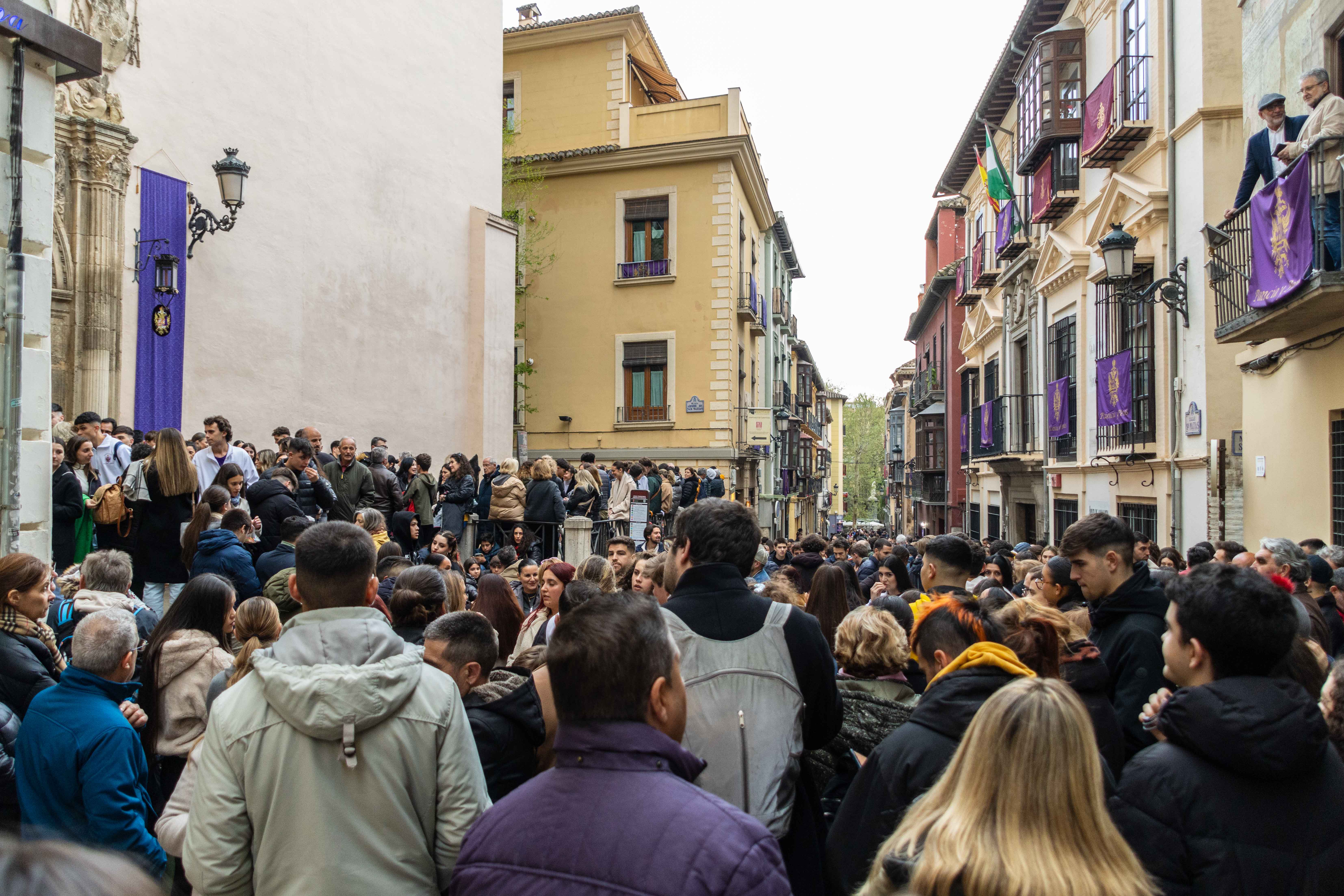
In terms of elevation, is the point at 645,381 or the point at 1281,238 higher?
the point at 645,381

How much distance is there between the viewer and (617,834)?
1.79 m

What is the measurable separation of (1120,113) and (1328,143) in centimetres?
727

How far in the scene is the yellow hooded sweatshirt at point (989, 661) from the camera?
272cm

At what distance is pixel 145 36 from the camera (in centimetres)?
1245

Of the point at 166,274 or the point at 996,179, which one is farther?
the point at 996,179

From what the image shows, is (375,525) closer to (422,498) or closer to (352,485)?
(352,485)

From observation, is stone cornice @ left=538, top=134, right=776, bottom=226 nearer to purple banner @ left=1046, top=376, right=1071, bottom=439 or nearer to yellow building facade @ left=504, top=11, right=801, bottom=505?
yellow building facade @ left=504, top=11, right=801, bottom=505

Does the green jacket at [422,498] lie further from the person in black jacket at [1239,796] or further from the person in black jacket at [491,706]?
the person in black jacket at [1239,796]

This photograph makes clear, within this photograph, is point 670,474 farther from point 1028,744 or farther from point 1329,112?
point 1028,744

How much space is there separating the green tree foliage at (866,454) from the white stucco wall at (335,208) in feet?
193

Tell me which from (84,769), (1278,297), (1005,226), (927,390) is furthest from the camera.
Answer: (927,390)

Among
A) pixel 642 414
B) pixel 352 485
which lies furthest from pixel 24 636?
pixel 642 414

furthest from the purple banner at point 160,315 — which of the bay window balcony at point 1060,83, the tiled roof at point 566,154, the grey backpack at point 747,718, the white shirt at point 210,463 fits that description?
the bay window balcony at point 1060,83

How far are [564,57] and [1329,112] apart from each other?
21419 mm
